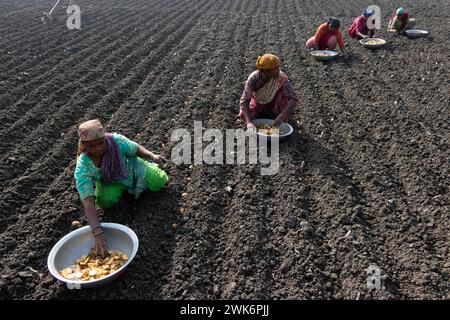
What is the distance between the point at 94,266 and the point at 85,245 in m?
0.26

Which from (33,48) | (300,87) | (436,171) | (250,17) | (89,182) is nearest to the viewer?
(89,182)

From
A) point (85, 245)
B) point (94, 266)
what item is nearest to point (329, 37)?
point (85, 245)

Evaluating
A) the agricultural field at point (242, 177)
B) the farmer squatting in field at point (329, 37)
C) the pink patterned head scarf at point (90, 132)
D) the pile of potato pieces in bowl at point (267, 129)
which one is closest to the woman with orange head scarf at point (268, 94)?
the pile of potato pieces in bowl at point (267, 129)

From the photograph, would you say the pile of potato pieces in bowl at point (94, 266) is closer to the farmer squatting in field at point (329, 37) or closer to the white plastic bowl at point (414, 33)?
the farmer squatting in field at point (329, 37)

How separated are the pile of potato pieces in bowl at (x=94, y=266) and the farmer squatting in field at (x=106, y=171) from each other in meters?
0.08

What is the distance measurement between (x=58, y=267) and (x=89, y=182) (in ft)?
2.46

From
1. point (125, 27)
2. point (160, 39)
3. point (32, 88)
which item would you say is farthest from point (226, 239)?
point (125, 27)

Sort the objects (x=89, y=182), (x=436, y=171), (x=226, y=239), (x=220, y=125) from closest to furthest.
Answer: (x=89, y=182), (x=226, y=239), (x=436, y=171), (x=220, y=125)

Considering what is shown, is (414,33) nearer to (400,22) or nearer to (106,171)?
(400,22)

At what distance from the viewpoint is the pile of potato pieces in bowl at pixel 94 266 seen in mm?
A: 3049

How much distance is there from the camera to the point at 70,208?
157 inches

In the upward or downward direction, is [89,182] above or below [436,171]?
above

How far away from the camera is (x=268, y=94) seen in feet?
17.5

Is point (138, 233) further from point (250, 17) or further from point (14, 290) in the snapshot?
point (250, 17)
